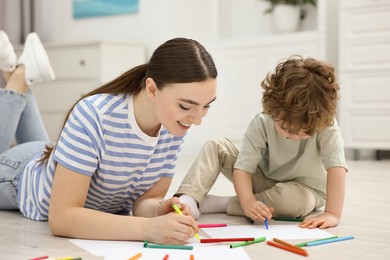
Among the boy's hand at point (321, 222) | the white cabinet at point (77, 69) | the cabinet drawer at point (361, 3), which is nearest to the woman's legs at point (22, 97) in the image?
the boy's hand at point (321, 222)

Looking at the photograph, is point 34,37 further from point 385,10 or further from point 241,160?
point 385,10

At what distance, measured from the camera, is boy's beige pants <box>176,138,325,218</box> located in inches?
72.9

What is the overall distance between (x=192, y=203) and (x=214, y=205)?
0.15 meters

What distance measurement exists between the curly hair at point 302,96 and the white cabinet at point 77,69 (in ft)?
9.02

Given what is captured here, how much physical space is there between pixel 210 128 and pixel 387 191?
2.39 metres

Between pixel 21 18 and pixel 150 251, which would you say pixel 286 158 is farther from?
pixel 21 18

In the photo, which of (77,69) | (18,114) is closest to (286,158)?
(18,114)

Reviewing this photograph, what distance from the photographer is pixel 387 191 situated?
8.15 ft

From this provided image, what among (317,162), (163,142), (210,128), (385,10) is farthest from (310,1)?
(163,142)

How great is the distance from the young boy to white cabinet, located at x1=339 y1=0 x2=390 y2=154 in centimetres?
197

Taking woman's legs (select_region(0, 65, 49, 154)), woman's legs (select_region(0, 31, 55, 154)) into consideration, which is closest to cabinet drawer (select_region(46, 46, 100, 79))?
woman's legs (select_region(0, 31, 55, 154))

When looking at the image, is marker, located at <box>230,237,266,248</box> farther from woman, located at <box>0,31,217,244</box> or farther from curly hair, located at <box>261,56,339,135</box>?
curly hair, located at <box>261,56,339,135</box>

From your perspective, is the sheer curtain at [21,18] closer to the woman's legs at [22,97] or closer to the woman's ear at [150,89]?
the woman's legs at [22,97]

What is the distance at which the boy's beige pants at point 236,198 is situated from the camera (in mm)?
1852
